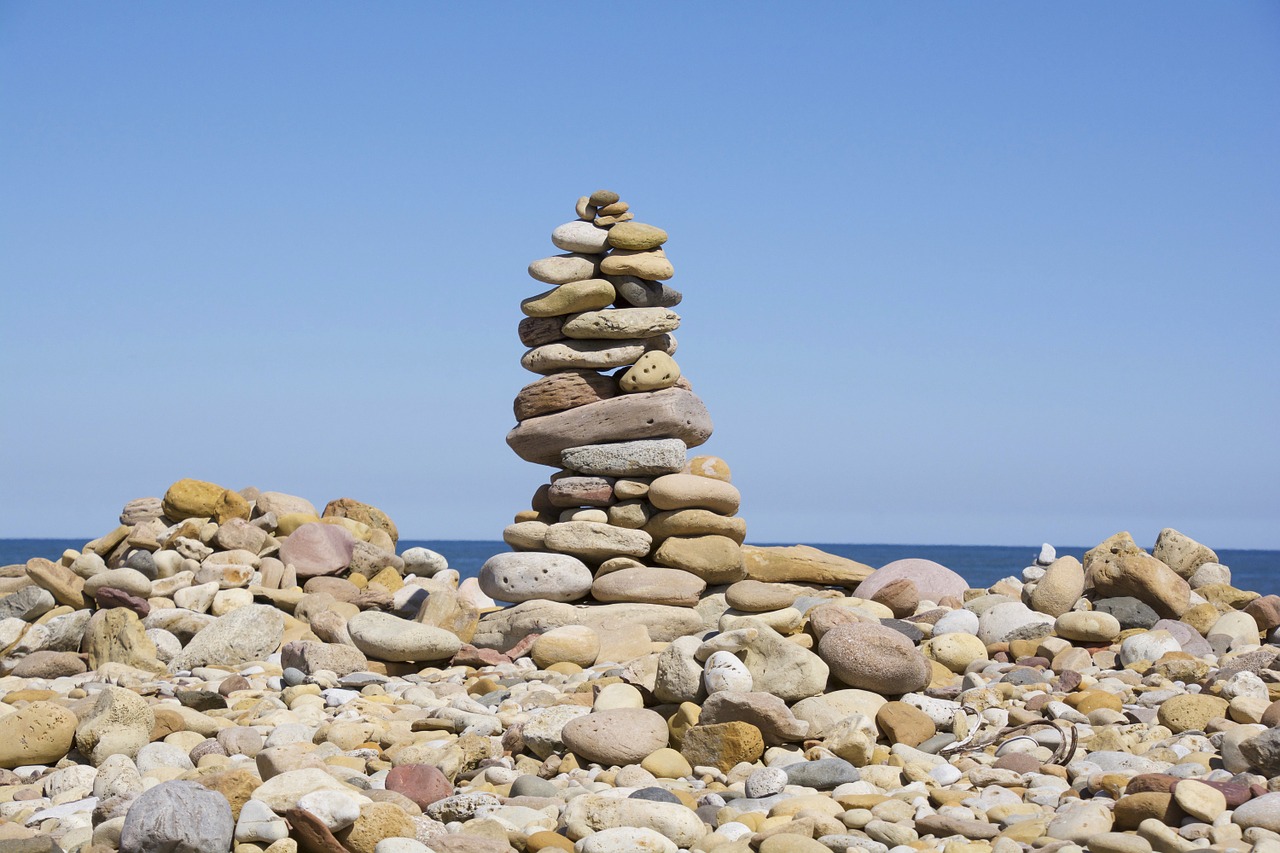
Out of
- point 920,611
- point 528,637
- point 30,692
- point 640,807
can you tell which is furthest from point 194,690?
point 920,611

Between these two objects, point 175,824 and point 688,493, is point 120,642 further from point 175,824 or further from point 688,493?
point 688,493

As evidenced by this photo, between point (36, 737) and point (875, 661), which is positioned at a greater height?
point (875, 661)

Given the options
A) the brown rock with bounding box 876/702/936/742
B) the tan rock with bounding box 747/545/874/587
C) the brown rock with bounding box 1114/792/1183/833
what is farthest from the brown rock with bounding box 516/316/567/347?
the brown rock with bounding box 1114/792/1183/833

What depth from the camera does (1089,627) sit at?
8.86 meters

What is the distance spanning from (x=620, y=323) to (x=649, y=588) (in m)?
2.59

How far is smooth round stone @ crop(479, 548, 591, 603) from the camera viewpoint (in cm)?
1074

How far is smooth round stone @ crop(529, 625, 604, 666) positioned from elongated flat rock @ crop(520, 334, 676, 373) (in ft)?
10.8

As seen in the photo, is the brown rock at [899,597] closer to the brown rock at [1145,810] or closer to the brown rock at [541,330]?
the brown rock at [541,330]

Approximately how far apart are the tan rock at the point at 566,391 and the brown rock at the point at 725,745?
5622 millimetres

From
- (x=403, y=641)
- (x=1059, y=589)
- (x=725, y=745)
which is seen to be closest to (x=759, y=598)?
(x=1059, y=589)

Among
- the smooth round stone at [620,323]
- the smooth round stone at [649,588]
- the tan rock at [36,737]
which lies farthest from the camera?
the smooth round stone at [620,323]

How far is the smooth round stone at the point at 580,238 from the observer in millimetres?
11797

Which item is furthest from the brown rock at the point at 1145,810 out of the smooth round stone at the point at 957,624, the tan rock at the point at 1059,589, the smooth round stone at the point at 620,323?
the smooth round stone at the point at 620,323

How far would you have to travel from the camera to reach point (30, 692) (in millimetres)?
8242
